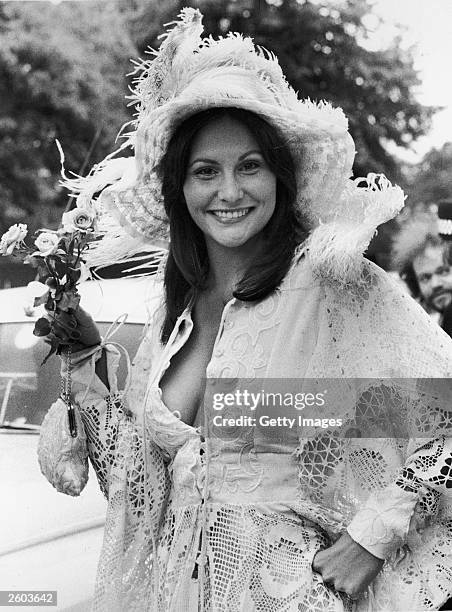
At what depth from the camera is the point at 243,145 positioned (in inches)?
44.0

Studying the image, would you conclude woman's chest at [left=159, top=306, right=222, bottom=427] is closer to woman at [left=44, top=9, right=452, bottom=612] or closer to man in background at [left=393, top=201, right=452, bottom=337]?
woman at [left=44, top=9, right=452, bottom=612]

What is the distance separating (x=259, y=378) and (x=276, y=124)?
13.2 inches

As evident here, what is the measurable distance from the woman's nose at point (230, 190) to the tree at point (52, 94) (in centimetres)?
192

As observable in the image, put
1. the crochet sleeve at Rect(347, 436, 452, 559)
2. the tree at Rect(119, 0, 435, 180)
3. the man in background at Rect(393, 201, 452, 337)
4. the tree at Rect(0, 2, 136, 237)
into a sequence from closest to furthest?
the crochet sleeve at Rect(347, 436, 452, 559) < the man in background at Rect(393, 201, 452, 337) < the tree at Rect(119, 0, 435, 180) < the tree at Rect(0, 2, 136, 237)

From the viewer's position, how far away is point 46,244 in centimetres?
116

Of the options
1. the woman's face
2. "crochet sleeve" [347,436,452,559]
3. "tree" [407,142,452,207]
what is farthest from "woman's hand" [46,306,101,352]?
"tree" [407,142,452,207]

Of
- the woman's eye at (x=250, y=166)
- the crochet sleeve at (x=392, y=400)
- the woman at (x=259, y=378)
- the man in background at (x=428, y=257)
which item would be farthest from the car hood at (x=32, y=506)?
the man in background at (x=428, y=257)

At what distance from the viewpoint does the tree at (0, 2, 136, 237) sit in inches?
122

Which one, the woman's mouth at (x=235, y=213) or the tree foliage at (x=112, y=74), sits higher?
the tree foliage at (x=112, y=74)

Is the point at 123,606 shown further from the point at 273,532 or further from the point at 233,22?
the point at 233,22

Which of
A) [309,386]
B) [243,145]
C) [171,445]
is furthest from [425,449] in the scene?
[243,145]

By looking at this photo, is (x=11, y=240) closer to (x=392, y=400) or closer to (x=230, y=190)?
(x=230, y=190)

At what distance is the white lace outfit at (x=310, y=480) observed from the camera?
3.37 ft

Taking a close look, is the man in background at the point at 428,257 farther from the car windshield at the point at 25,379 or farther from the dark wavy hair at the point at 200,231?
the dark wavy hair at the point at 200,231
